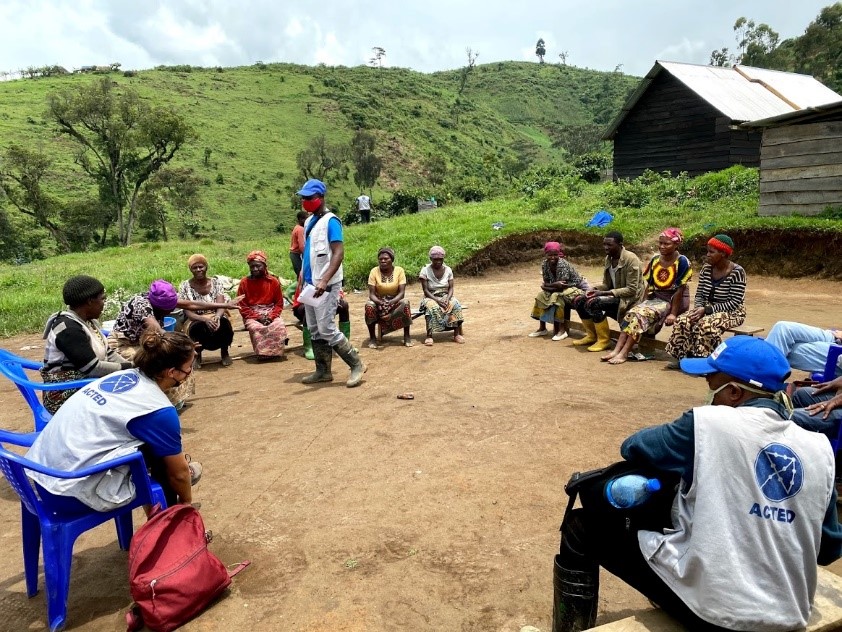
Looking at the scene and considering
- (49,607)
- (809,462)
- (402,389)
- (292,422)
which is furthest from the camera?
(402,389)

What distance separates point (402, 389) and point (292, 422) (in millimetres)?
1207

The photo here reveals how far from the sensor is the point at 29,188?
108ft

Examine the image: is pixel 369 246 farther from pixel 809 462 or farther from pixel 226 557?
pixel 809 462

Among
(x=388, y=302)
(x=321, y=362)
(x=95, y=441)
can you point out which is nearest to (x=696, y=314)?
(x=388, y=302)

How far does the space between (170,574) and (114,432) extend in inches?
27.9

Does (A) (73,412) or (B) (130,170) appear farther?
(B) (130,170)

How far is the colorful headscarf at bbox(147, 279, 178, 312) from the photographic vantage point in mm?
5559

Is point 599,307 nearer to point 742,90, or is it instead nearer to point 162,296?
point 162,296

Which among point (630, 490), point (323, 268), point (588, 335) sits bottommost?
point (588, 335)

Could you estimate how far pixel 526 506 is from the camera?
3.47 meters

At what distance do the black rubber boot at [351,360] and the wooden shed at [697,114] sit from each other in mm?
18083

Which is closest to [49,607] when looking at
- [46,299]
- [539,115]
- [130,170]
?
[46,299]

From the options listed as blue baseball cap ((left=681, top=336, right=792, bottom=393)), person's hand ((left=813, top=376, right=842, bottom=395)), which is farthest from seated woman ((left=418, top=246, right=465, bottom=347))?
blue baseball cap ((left=681, top=336, right=792, bottom=393))

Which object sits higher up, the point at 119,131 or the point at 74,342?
the point at 119,131
